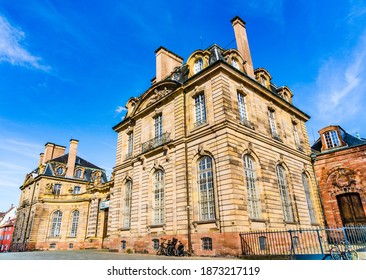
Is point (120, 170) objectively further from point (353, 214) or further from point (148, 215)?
point (353, 214)

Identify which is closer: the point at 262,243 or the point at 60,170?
the point at 262,243

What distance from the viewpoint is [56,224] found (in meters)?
29.3

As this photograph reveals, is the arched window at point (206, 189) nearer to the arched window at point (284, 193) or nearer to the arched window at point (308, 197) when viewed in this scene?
the arched window at point (284, 193)

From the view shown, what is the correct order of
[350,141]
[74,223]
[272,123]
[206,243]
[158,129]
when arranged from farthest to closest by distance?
[74,223] → [350,141] → [158,129] → [272,123] → [206,243]

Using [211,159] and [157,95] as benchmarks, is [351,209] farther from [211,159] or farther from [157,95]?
[157,95]

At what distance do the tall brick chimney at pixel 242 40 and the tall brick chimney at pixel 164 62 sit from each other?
18.1 feet

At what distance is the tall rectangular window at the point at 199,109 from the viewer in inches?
545

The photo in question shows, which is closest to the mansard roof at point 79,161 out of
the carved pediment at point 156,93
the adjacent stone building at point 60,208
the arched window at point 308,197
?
the adjacent stone building at point 60,208

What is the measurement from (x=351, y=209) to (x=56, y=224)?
1184 inches

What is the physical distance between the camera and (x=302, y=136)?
1930 cm

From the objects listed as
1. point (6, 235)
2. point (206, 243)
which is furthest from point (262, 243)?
point (6, 235)

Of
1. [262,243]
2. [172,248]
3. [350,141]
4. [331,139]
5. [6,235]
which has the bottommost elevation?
[172,248]

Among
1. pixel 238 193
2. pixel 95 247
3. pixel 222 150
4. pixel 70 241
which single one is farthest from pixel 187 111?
pixel 70 241

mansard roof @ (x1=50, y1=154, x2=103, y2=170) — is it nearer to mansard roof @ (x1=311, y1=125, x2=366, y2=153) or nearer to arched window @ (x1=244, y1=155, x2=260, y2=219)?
arched window @ (x1=244, y1=155, x2=260, y2=219)
